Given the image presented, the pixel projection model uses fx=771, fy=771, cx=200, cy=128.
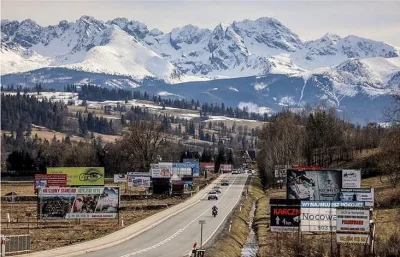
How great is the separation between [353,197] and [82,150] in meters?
138

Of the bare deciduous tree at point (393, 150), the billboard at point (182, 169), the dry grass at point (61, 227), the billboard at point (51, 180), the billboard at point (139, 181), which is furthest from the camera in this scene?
the billboard at point (182, 169)

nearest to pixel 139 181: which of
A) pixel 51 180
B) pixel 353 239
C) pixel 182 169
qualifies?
pixel 51 180

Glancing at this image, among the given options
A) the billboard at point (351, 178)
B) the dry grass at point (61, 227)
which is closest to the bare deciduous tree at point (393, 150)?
the billboard at point (351, 178)

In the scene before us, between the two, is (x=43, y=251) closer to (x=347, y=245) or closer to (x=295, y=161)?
(x=347, y=245)

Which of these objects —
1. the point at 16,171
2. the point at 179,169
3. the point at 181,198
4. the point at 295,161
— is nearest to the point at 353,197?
the point at 181,198

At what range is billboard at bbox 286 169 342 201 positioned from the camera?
7031 cm

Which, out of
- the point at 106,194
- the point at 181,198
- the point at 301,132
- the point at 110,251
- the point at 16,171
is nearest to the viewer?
the point at 110,251

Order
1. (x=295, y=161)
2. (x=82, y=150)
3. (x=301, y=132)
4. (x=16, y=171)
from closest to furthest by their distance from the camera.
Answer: (x=295, y=161) → (x=301, y=132) → (x=16, y=171) → (x=82, y=150)

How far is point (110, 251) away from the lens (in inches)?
1905

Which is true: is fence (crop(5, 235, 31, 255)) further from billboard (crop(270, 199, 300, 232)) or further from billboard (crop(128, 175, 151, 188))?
billboard (crop(128, 175, 151, 188))

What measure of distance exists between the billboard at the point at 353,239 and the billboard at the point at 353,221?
0.23 metres

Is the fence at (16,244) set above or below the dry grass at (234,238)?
above

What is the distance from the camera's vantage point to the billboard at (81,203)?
67.6m

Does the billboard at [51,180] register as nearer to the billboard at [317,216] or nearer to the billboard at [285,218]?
the billboard at [285,218]
